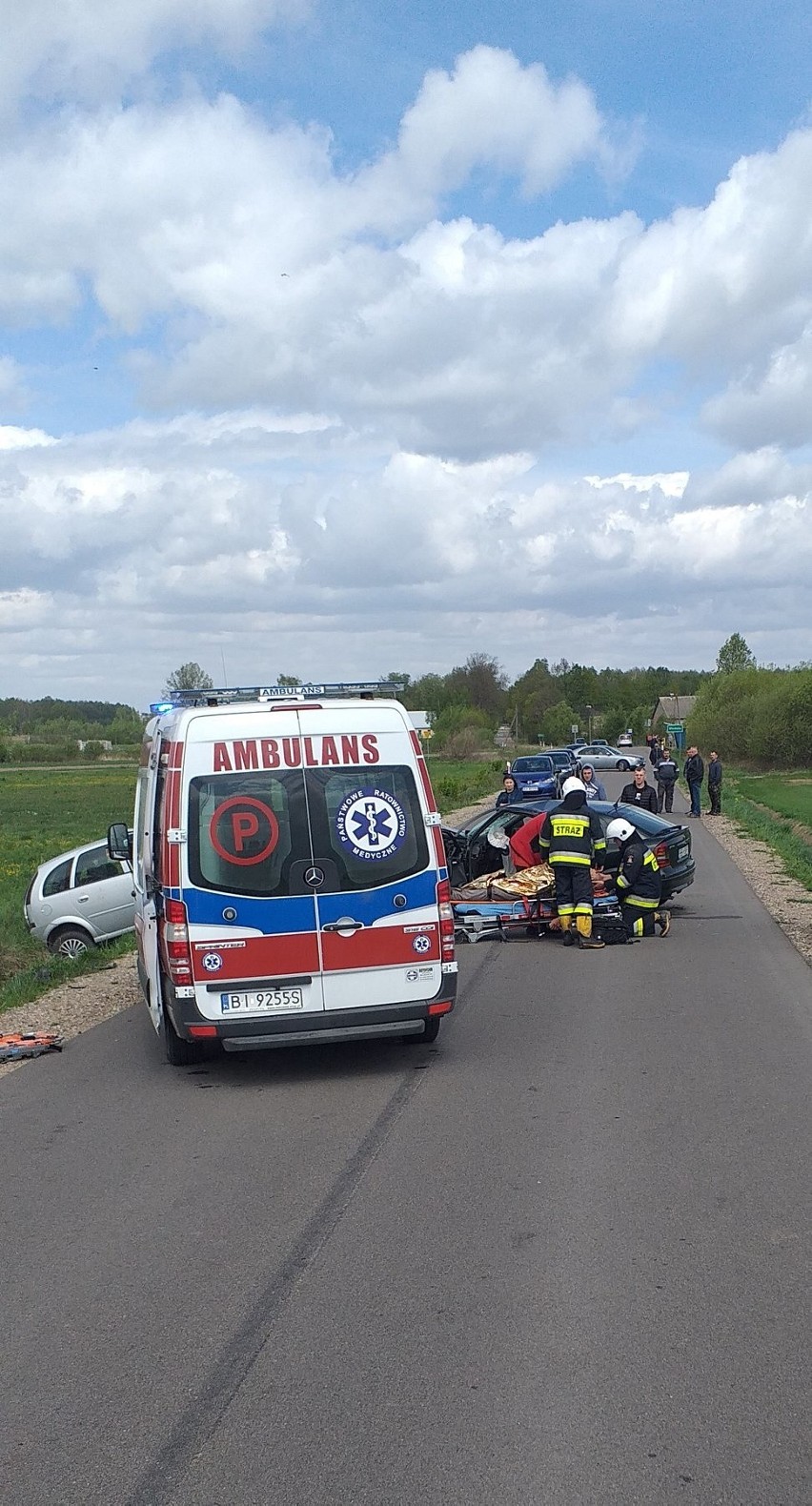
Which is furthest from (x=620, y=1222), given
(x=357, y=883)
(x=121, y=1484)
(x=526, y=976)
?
(x=526, y=976)

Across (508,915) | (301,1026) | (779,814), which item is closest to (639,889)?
(508,915)

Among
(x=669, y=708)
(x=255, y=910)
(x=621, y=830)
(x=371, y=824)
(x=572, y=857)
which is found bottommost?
(x=572, y=857)

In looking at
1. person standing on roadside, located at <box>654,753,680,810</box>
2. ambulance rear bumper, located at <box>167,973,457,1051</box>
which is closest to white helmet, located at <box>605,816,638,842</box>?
ambulance rear bumper, located at <box>167,973,457,1051</box>

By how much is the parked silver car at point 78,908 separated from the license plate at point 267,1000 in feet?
29.5

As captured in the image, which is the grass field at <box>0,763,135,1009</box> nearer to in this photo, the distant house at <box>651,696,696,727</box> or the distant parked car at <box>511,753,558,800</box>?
the distant parked car at <box>511,753,558,800</box>

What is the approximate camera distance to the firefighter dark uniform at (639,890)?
584 inches

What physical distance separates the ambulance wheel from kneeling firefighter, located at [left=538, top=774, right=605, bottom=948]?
18.5 feet

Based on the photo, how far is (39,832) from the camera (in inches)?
1668

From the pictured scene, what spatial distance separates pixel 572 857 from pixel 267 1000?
5961 millimetres

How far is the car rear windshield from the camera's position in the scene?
28.0 feet

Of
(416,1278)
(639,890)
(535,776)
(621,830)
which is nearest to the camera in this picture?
(416,1278)

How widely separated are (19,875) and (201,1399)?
2541 cm

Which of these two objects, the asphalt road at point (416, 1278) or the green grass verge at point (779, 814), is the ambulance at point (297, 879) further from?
the green grass verge at point (779, 814)

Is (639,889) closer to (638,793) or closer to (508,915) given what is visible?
(508,915)
